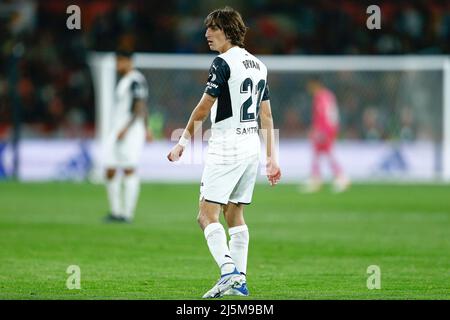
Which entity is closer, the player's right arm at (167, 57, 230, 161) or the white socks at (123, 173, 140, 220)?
the player's right arm at (167, 57, 230, 161)

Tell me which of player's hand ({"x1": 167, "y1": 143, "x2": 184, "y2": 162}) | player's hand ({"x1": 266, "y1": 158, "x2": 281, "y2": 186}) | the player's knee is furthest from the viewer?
the player's knee

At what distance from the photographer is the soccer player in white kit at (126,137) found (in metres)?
16.3

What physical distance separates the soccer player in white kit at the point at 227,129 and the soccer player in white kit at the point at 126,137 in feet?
23.5

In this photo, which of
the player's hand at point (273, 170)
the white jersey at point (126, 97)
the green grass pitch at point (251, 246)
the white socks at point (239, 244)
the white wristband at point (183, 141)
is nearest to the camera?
the white wristband at point (183, 141)

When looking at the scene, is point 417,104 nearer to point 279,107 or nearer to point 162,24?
point 279,107

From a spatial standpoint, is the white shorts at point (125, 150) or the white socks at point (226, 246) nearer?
the white socks at point (226, 246)

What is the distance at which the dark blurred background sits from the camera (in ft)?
100

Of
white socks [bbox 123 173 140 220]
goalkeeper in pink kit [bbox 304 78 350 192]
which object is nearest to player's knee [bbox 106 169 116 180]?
white socks [bbox 123 173 140 220]

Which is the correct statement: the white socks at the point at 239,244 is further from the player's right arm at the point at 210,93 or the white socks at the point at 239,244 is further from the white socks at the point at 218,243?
the player's right arm at the point at 210,93

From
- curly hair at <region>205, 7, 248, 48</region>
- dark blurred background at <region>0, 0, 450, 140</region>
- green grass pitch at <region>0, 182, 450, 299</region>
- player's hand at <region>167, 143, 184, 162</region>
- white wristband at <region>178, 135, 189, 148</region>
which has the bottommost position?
green grass pitch at <region>0, 182, 450, 299</region>

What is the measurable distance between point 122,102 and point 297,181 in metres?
10.7

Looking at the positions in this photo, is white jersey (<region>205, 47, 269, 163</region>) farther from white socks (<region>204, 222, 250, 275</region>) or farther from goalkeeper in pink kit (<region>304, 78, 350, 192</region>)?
goalkeeper in pink kit (<region>304, 78, 350, 192</region>)

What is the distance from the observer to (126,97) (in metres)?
16.5

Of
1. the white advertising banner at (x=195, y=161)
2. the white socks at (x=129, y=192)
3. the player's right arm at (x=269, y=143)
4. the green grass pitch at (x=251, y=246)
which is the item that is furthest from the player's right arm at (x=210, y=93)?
the white advertising banner at (x=195, y=161)
